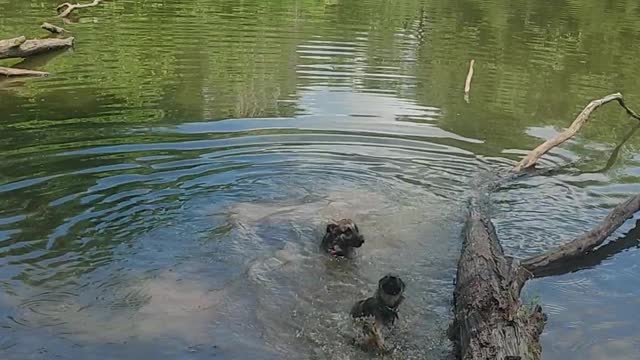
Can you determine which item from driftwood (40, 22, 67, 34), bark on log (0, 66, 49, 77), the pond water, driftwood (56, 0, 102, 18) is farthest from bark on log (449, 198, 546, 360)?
driftwood (56, 0, 102, 18)

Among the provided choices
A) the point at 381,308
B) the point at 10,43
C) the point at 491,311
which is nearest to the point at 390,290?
the point at 381,308

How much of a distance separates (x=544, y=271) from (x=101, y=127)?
784 centimetres

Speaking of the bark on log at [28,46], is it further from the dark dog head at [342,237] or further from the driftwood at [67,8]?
the dark dog head at [342,237]

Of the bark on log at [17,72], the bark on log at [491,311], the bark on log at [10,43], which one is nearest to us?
the bark on log at [491,311]

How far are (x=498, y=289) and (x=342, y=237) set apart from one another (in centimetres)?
224

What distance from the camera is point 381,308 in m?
6.60

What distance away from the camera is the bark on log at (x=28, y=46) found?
674 inches

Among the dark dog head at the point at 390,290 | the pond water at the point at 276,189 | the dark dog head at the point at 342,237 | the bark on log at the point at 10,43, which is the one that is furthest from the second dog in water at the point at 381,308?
the bark on log at the point at 10,43

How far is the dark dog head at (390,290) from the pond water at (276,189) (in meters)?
0.35

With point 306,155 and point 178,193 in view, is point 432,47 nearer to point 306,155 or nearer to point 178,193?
point 306,155

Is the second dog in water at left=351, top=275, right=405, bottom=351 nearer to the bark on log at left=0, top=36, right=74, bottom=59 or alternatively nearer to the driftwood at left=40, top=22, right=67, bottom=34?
the bark on log at left=0, top=36, right=74, bottom=59

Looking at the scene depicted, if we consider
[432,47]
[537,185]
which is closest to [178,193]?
[537,185]

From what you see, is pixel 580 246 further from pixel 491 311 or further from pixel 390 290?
pixel 390 290

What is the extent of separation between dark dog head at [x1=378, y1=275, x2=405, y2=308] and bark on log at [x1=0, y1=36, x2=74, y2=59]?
1354 cm
